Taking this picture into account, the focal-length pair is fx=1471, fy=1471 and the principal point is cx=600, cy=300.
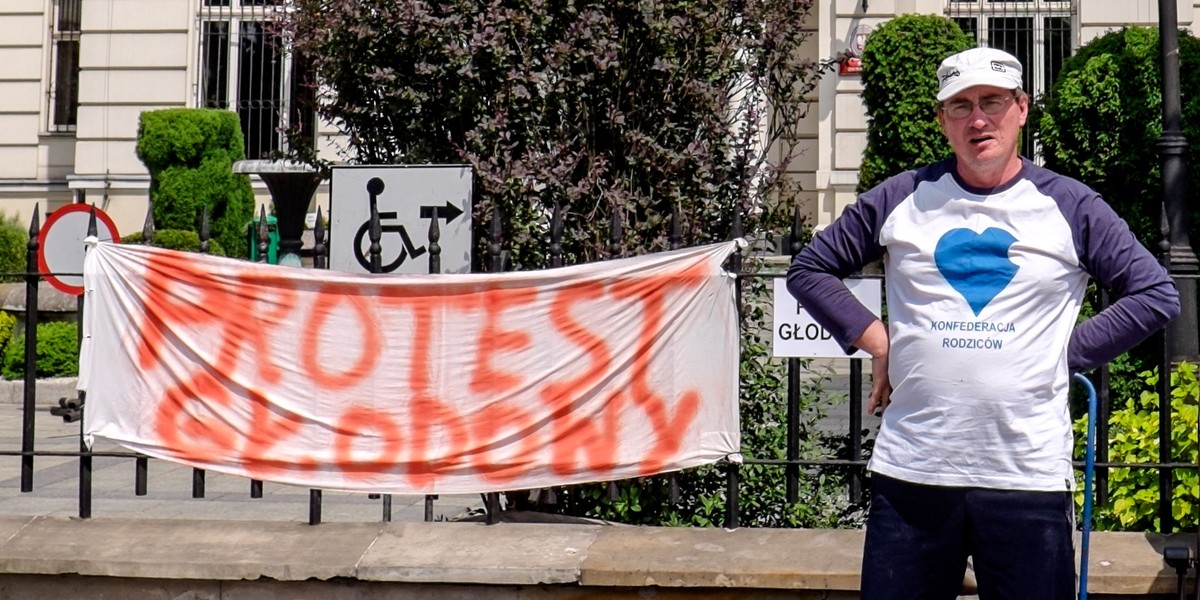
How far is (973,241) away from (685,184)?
2638mm

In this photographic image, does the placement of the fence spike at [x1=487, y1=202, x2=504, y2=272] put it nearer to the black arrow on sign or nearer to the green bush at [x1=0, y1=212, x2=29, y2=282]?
the black arrow on sign

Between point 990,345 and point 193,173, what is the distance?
18036 millimetres

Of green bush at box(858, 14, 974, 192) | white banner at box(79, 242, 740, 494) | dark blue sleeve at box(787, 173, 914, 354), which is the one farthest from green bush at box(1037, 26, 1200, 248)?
dark blue sleeve at box(787, 173, 914, 354)

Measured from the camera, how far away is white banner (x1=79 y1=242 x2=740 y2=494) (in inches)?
213

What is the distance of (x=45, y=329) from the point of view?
15.2 m

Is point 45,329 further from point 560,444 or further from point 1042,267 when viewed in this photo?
point 1042,267

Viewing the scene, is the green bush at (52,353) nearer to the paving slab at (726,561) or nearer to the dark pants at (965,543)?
the paving slab at (726,561)

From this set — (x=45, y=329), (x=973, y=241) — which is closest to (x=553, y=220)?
(x=973, y=241)

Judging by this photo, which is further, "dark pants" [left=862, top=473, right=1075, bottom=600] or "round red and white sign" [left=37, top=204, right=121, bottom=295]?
"round red and white sign" [left=37, top=204, right=121, bottom=295]

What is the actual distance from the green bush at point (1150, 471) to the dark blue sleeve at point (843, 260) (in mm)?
2154

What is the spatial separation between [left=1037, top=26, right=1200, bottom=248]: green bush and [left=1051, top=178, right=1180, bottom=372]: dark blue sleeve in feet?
20.7

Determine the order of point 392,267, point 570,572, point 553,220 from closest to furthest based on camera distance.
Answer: point 570,572
point 553,220
point 392,267

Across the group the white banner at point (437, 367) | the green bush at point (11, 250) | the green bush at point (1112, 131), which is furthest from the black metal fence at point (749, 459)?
the green bush at point (11, 250)

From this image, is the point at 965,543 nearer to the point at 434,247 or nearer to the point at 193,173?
the point at 434,247
